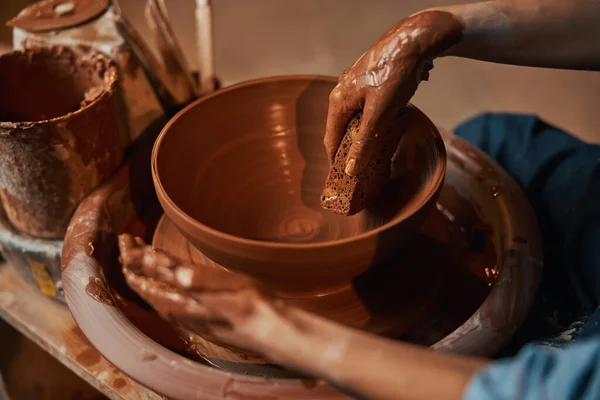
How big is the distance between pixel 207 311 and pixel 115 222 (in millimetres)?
547

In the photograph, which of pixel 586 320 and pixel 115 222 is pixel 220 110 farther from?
pixel 586 320

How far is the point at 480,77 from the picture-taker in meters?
2.58

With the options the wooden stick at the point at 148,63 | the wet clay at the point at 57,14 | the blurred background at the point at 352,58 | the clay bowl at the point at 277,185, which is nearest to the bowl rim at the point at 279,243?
the clay bowl at the point at 277,185

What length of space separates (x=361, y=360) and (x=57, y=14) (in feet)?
3.71

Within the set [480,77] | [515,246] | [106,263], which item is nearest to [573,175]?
[515,246]

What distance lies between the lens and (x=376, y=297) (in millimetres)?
977

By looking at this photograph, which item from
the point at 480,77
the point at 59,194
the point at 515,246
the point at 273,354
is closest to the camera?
the point at 273,354

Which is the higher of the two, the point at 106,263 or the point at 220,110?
the point at 220,110

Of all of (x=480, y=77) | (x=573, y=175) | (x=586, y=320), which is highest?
(x=573, y=175)

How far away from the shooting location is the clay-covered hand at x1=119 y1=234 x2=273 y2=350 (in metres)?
0.64

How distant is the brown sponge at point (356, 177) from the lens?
925 millimetres

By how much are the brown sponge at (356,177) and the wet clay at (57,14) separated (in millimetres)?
730

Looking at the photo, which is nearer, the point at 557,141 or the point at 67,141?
the point at 67,141

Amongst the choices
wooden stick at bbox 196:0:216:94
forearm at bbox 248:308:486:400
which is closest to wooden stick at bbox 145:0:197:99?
wooden stick at bbox 196:0:216:94
